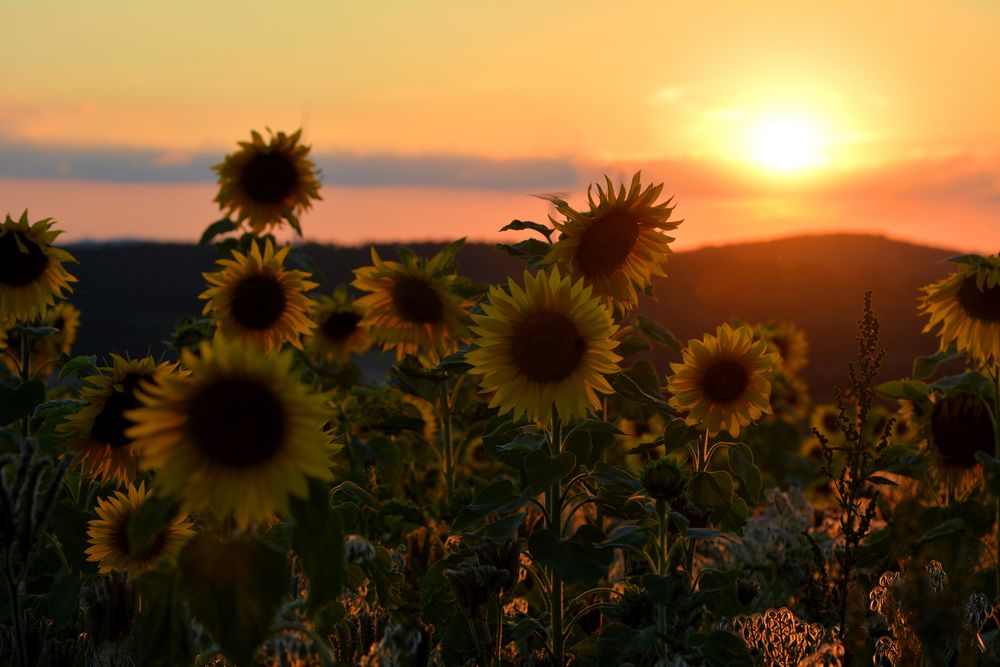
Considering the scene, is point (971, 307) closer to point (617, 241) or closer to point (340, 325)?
point (617, 241)

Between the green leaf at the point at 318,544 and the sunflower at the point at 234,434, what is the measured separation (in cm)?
5

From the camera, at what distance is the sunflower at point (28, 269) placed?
5.35 meters

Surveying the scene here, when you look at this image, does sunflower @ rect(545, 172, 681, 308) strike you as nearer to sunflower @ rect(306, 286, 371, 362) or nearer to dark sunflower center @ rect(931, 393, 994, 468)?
dark sunflower center @ rect(931, 393, 994, 468)

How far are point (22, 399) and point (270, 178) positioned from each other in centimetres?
296

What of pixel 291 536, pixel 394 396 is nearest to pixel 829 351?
pixel 394 396

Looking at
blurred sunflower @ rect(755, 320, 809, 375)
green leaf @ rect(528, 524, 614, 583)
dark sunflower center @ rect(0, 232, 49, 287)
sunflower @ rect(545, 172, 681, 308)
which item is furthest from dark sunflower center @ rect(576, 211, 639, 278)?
blurred sunflower @ rect(755, 320, 809, 375)

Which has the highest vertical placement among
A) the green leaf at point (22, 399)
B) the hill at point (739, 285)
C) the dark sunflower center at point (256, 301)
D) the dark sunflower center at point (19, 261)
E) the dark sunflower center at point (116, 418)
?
the dark sunflower center at point (19, 261)

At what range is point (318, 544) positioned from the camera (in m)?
2.13

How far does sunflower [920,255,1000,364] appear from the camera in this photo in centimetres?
495

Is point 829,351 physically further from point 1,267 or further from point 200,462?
point 200,462

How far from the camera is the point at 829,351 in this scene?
1152 inches

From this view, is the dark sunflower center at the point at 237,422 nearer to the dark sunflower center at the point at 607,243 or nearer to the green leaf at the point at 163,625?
the green leaf at the point at 163,625

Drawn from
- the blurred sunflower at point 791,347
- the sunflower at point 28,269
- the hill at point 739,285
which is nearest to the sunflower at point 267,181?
the sunflower at point 28,269

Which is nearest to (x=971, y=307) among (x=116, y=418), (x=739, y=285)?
(x=116, y=418)
